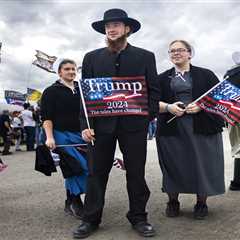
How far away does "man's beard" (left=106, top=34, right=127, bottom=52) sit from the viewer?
4488 millimetres

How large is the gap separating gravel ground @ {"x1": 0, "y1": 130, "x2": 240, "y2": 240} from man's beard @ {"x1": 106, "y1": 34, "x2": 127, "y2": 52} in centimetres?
176

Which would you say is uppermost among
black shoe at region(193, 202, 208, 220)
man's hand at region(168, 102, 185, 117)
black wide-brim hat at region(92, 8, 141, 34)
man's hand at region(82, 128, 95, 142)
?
black wide-brim hat at region(92, 8, 141, 34)

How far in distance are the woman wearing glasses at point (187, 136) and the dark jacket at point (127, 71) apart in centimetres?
57

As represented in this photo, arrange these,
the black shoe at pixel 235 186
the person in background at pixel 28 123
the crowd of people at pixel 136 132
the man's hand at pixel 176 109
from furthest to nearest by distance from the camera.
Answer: the person in background at pixel 28 123 → the black shoe at pixel 235 186 → the man's hand at pixel 176 109 → the crowd of people at pixel 136 132

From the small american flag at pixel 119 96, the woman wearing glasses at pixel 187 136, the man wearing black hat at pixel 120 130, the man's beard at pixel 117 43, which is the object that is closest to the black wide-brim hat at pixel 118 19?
the man wearing black hat at pixel 120 130

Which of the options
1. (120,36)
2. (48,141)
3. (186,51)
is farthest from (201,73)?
(48,141)

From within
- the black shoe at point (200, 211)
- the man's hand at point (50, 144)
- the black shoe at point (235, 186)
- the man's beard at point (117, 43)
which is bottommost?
the black shoe at point (200, 211)

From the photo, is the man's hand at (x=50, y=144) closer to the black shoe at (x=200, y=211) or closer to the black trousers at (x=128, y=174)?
the black trousers at (x=128, y=174)

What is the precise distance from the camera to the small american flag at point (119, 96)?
14.5 ft

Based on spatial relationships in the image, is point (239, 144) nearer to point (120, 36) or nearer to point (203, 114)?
point (203, 114)

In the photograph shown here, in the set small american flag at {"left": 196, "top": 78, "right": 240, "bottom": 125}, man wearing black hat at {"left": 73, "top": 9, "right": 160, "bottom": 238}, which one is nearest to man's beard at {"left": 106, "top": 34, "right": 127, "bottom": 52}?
man wearing black hat at {"left": 73, "top": 9, "right": 160, "bottom": 238}

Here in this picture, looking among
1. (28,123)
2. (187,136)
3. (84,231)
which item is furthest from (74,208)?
(28,123)

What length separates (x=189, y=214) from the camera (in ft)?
17.3

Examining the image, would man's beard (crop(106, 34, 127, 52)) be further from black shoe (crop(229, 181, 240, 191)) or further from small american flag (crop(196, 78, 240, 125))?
black shoe (crop(229, 181, 240, 191))
